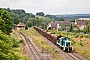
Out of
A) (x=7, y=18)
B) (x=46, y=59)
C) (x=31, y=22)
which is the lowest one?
(x=31, y=22)

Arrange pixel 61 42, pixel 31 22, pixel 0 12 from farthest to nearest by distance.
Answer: pixel 31 22 → pixel 0 12 → pixel 61 42

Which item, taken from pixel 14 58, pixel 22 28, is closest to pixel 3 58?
pixel 14 58

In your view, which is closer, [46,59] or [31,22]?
[46,59]

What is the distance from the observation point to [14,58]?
1344cm

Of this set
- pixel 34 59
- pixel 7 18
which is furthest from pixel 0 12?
pixel 34 59

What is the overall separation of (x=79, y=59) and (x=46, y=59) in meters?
4.88

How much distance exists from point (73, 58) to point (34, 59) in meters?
6.07

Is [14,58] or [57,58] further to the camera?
[57,58]

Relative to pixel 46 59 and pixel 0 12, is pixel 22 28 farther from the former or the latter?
pixel 46 59

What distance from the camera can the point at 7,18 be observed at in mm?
50094

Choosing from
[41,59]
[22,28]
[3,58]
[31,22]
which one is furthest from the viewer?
[31,22]

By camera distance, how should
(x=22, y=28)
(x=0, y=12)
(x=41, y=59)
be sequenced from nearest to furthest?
(x=41, y=59) < (x=0, y=12) < (x=22, y=28)

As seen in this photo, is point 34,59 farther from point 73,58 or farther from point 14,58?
point 14,58

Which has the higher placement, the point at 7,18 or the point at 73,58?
the point at 7,18
